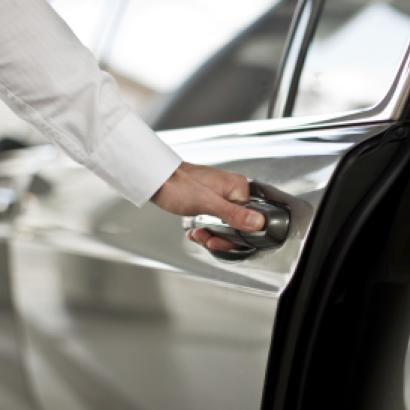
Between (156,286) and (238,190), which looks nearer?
(238,190)

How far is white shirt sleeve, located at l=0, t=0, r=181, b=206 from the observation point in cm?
102

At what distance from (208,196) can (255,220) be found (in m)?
0.08

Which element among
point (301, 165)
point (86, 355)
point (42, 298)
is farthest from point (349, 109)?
point (42, 298)

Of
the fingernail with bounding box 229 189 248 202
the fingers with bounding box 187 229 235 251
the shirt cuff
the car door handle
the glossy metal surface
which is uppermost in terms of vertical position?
the shirt cuff

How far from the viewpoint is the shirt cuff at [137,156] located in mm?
1024

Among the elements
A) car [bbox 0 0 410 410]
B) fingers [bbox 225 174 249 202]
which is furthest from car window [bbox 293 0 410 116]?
fingers [bbox 225 174 249 202]

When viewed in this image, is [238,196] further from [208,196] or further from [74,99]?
[74,99]

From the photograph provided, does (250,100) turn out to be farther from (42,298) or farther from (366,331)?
(42,298)

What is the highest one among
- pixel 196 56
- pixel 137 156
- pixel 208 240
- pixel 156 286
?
pixel 196 56

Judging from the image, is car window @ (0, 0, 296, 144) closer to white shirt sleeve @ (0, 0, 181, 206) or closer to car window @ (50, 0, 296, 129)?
car window @ (50, 0, 296, 129)

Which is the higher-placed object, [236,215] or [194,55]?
[194,55]

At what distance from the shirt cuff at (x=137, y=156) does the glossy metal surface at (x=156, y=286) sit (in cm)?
12

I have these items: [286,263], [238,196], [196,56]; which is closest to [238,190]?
[238,196]

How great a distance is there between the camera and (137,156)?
1.03 m
